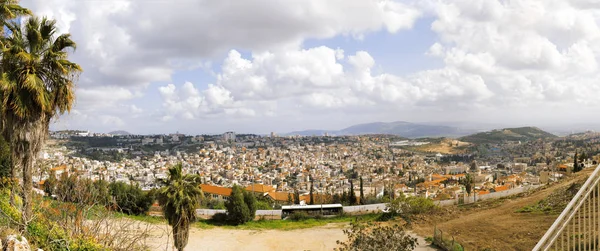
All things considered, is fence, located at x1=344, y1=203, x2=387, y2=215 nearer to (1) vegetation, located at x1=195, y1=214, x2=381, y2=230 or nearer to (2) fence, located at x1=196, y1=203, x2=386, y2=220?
(2) fence, located at x1=196, y1=203, x2=386, y2=220

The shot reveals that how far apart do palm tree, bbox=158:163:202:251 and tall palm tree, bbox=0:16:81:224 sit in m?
5.25

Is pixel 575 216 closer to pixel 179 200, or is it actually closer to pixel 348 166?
pixel 179 200

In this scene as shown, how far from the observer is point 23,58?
720 centimetres

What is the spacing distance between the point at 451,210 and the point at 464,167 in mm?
57478

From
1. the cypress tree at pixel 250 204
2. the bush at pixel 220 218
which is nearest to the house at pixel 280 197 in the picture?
the cypress tree at pixel 250 204

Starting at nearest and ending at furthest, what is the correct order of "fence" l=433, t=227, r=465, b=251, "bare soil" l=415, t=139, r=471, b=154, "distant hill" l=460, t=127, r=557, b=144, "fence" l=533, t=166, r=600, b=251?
"fence" l=533, t=166, r=600, b=251
"fence" l=433, t=227, r=465, b=251
"bare soil" l=415, t=139, r=471, b=154
"distant hill" l=460, t=127, r=557, b=144

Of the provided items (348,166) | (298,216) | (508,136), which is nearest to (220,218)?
(298,216)

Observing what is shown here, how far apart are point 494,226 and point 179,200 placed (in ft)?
49.9

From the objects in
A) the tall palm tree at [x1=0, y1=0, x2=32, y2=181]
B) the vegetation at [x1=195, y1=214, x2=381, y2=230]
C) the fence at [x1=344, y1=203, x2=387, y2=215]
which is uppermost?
the tall palm tree at [x1=0, y1=0, x2=32, y2=181]

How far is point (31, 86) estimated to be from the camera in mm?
7082

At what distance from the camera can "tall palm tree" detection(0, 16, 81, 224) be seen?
281 inches

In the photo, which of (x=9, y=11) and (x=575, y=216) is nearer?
(x=575, y=216)

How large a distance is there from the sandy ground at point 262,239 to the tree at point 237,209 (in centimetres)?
183

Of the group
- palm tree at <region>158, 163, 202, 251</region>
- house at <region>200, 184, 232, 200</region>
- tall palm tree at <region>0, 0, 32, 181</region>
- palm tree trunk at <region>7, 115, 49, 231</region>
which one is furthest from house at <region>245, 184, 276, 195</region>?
tall palm tree at <region>0, 0, 32, 181</region>
